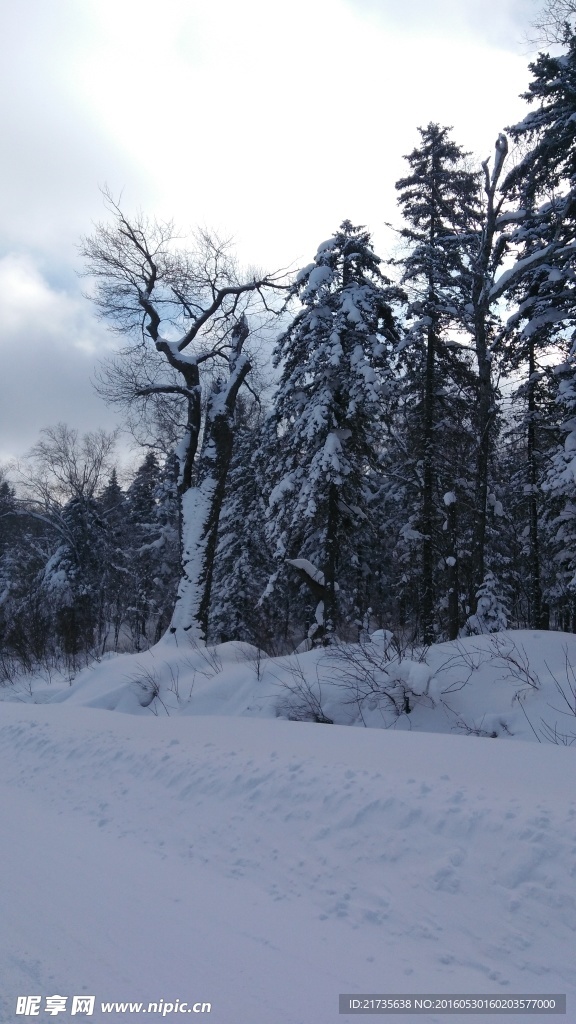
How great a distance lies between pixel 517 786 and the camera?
4.57 metres

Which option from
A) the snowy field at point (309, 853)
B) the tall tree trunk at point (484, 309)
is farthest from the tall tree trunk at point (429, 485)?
the snowy field at point (309, 853)

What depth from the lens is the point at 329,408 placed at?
15.7 m

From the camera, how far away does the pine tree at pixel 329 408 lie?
1537cm

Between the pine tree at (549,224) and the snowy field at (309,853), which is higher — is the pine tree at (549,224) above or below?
above

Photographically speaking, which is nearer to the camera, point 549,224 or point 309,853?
point 309,853

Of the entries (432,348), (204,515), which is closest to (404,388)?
(432,348)

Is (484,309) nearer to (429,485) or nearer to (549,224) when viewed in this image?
(549,224)

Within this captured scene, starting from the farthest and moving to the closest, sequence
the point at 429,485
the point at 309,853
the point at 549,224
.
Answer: the point at 429,485
the point at 549,224
the point at 309,853

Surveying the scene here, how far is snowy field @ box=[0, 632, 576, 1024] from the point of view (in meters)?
3.29

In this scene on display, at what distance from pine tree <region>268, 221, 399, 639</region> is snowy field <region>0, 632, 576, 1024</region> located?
26.6 feet

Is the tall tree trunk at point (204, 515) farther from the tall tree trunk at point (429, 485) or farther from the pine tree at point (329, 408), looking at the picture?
the tall tree trunk at point (429, 485)

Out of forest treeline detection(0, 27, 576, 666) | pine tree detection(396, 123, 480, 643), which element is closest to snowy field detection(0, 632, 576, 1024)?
forest treeline detection(0, 27, 576, 666)

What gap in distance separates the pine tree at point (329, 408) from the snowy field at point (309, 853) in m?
8.12

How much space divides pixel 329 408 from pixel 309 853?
487 inches
